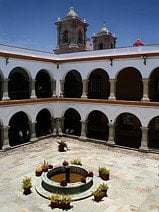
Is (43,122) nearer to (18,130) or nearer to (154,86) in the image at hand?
(18,130)

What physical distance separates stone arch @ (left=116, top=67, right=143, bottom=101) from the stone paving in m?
6.39

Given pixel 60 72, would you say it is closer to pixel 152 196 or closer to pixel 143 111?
pixel 143 111

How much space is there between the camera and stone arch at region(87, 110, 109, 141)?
27766 mm

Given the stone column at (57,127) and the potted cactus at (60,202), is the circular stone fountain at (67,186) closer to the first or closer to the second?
the potted cactus at (60,202)

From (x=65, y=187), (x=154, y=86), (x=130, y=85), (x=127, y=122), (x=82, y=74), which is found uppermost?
(x=82, y=74)

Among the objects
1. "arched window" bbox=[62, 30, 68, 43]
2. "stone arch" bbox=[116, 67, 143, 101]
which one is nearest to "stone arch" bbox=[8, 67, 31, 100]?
"stone arch" bbox=[116, 67, 143, 101]

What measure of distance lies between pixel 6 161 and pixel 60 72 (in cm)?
1177

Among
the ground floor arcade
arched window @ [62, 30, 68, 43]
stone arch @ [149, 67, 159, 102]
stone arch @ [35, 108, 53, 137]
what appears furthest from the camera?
arched window @ [62, 30, 68, 43]

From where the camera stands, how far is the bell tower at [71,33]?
32.3 m

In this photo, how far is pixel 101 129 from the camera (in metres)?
28.2

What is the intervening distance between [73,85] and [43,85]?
3876 mm

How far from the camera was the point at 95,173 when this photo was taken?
53.3 ft

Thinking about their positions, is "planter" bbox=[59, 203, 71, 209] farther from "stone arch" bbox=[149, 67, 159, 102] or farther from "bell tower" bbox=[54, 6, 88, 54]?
"bell tower" bbox=[54, 6, 88, 54]

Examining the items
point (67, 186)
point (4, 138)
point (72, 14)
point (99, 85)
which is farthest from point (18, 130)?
point (72, 14)
